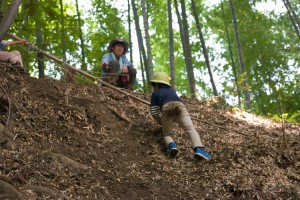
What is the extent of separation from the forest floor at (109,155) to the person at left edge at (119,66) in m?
0.83

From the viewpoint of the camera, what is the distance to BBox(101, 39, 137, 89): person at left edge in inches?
271

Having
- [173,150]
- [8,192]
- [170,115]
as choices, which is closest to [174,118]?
[170,115]

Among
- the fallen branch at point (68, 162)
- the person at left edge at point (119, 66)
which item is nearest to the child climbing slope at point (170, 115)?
the fallen branch at point (68, 162)

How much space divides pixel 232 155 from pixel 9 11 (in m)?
3.04

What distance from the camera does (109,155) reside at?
4637 millimetres

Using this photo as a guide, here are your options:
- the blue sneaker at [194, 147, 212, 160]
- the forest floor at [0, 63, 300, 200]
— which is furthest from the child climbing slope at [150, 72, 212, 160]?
the forest floor at [0, 63, 300, 200]

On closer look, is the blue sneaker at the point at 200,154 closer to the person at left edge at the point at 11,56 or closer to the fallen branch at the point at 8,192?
the fallen branch at the point at 8,192

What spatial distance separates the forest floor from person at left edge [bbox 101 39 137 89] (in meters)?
0.83

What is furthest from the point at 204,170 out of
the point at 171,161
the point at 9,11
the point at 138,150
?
the point at 9,11

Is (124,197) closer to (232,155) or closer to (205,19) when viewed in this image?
(232,155)

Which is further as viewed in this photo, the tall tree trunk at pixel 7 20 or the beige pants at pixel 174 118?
the beige pants at pixel 174 118

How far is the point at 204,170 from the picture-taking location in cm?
461

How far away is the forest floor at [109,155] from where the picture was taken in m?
3.79

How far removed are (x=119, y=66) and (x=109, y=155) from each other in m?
2.61
